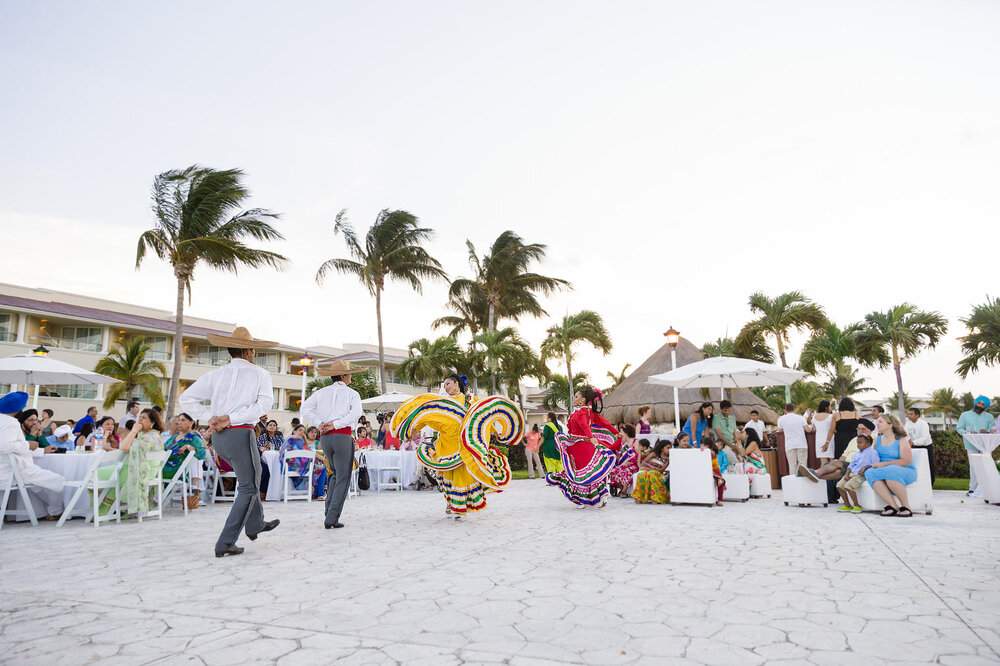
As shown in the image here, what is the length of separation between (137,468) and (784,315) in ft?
85.4

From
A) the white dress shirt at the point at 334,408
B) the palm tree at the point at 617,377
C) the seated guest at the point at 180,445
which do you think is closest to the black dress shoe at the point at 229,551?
the white dress shirt at the point at 334,408

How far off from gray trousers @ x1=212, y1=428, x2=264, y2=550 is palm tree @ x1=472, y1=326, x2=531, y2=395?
2326 cm

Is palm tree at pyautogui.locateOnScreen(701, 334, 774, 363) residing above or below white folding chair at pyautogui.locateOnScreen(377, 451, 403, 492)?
above

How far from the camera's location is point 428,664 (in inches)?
95.0

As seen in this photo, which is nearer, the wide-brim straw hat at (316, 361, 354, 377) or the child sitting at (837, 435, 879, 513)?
the wide-brim straw hat at (316, 361, 354, 377)

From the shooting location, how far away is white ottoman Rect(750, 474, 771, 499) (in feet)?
34.7

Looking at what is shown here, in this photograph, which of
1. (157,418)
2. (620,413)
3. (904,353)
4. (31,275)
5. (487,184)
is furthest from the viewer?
(31,275)

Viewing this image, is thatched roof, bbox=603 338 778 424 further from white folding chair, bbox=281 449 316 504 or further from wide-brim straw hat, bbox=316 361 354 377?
wide-brim straw hat, bbox=316 361 354 377

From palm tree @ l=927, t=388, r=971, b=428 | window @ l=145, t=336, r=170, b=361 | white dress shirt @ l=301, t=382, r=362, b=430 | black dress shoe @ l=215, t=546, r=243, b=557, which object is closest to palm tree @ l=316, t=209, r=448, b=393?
window @ l=145, t=336, r=170, b=361

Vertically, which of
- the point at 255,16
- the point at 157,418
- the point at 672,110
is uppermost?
the point at 255,16

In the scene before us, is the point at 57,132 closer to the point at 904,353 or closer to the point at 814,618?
the point at 814,618

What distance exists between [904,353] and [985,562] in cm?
2779

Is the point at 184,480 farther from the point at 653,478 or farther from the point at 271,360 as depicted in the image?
the point at 271,360

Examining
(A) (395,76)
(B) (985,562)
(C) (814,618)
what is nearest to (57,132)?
(A) (395,76)
